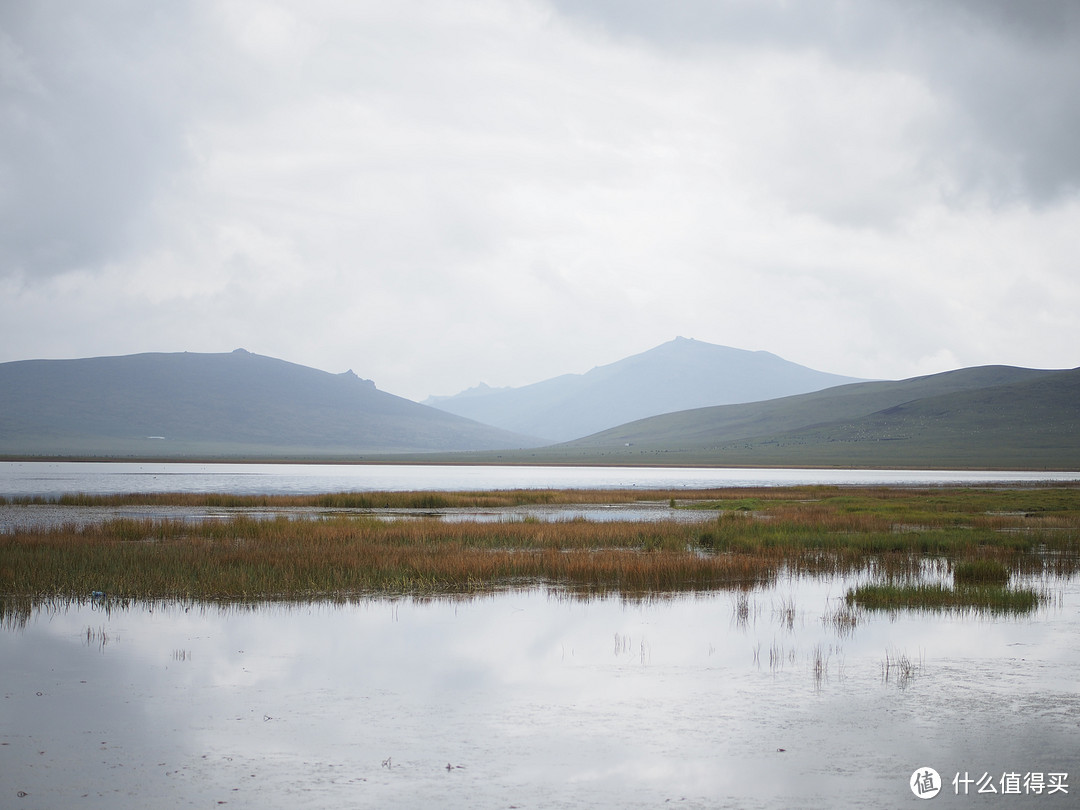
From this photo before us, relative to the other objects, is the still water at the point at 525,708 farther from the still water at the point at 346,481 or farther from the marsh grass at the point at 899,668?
the still water at the point at 346,481

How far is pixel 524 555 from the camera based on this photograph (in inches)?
A: 984

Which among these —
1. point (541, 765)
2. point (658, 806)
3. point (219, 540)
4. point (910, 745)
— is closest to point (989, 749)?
point (910, 745)

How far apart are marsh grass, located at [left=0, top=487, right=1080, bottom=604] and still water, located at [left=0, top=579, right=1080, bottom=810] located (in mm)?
2477

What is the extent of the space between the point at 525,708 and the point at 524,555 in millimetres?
13293

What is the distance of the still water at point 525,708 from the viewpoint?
348 inches

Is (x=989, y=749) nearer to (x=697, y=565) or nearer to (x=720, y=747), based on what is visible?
(x=720, y=747)

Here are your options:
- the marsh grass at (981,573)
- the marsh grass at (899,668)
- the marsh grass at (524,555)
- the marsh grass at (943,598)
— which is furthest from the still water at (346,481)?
the marsh grass at (899,668)

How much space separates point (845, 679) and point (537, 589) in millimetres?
9295

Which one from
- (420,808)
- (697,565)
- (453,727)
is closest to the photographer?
(420,808)

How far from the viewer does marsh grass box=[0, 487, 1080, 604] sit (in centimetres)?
2050

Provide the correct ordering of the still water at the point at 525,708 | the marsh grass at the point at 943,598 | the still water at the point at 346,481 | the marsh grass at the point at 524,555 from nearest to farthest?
→ 1. the still water at the point at 525,708
2. the marsh grass at the point at 943,598
3. the marsh grass at the point at 524,555
4. the still water at the point at 346,481

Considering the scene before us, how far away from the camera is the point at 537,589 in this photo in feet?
69.8

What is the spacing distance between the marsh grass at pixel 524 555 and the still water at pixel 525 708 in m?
2.48

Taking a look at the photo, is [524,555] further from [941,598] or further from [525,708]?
[525,708]
